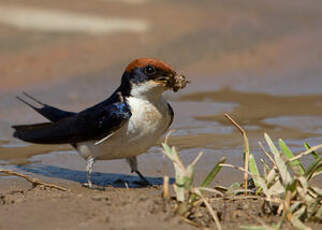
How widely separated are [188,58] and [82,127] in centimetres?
465

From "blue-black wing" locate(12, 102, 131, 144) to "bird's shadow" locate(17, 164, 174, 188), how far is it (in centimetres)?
25

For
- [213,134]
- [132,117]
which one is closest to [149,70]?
[132,117]

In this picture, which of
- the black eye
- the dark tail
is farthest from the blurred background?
the black eye

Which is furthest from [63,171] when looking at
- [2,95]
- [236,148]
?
[2,95]

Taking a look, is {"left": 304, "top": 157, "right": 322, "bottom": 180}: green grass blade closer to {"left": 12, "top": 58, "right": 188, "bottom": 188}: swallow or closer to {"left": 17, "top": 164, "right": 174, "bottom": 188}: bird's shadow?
{"left": 12, "top": 58, "right": 188, "bottom": 188}: swallow

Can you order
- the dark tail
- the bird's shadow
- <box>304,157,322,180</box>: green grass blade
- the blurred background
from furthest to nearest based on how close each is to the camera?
the blurred background < the dark tail < the bird's shadow < <box>304,157,322,180</box>: green grass blade

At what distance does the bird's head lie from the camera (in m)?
4.57

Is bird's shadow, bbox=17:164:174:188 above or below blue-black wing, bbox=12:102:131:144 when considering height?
below

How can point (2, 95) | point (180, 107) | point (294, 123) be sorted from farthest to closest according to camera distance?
point (2, 95)
point (180, 107)
point (294, 123)

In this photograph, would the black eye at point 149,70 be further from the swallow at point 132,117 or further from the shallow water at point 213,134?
the shallow water at point 213,134

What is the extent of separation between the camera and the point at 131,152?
15.5ft

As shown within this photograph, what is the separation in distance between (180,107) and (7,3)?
384cm

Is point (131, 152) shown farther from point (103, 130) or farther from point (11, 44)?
point (11, 44)

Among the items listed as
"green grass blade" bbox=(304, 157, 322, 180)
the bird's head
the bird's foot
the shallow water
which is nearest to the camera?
"green grass blade" bbox=(304, 157, 322, 180)
